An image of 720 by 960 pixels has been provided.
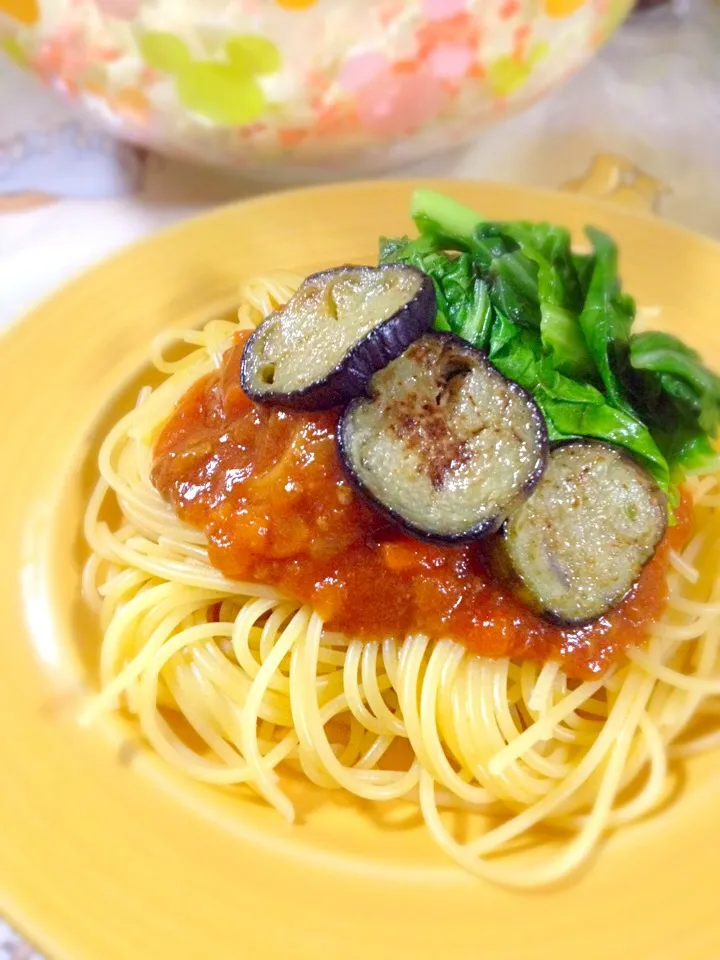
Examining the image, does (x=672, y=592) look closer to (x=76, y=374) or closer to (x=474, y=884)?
(x=474, y=884)

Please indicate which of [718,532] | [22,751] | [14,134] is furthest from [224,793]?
[14,134]

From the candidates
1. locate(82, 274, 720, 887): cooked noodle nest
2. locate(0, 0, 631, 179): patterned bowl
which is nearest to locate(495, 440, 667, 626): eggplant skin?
locate(82, 274, 720, 887): cooked noodle nest

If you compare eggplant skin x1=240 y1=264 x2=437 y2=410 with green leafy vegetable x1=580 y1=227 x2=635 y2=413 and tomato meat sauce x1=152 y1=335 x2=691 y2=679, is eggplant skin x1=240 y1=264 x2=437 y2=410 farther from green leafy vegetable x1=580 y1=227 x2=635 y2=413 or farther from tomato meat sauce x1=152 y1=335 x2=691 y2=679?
green leafy vegetable x1=580 y1=227 x2=635 y2=413

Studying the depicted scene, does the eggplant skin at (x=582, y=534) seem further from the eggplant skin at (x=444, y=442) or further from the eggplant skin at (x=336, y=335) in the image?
the eggplant skin at (x=336, y=335)

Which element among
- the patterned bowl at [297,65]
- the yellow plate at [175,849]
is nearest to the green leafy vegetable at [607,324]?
the yellow plate at [175,849]

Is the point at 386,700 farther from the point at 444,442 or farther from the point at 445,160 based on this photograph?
the point at 445,160

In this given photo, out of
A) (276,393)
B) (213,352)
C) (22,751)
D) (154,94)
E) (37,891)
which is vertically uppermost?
(154,94)
